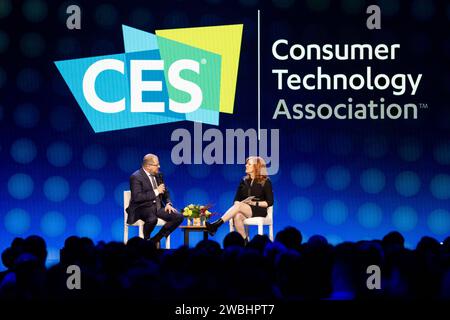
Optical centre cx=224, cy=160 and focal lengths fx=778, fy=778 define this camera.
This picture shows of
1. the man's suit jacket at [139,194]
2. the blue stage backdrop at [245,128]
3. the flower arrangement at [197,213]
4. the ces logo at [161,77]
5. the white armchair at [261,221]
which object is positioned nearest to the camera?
the man's suit jacket at [139,194]

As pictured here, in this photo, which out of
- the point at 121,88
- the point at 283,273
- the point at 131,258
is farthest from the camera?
the point at 121,88

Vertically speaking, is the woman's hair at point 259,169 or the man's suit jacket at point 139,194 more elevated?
the woman's hair at point 259,169

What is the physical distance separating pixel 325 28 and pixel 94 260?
4.71m

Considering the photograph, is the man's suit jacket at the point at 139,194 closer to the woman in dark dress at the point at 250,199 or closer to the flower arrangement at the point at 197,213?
the flower arrangement at the point at 197,213

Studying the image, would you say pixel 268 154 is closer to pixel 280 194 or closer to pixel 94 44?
pixel 280 194

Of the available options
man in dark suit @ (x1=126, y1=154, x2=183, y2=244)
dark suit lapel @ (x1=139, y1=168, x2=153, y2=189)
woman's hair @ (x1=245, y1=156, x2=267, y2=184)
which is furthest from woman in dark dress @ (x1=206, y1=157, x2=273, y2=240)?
dark suit lapel @ (x1=139, y1=168, x2=153, y2=189)

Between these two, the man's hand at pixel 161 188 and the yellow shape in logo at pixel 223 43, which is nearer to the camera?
the man's hand at pixel 161 188

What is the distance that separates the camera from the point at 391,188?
7.57 meters

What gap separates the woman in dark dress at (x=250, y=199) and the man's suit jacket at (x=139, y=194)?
57 centimetres

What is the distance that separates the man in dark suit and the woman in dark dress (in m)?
0.35

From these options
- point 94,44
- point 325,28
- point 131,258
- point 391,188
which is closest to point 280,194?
point 391,188

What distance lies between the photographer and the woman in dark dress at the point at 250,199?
6914 millimetres

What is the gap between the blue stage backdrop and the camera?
7.40m

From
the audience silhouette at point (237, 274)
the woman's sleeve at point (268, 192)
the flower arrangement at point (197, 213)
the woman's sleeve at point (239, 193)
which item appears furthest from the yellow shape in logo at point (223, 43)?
the audience silhouette at point (237, 274)
